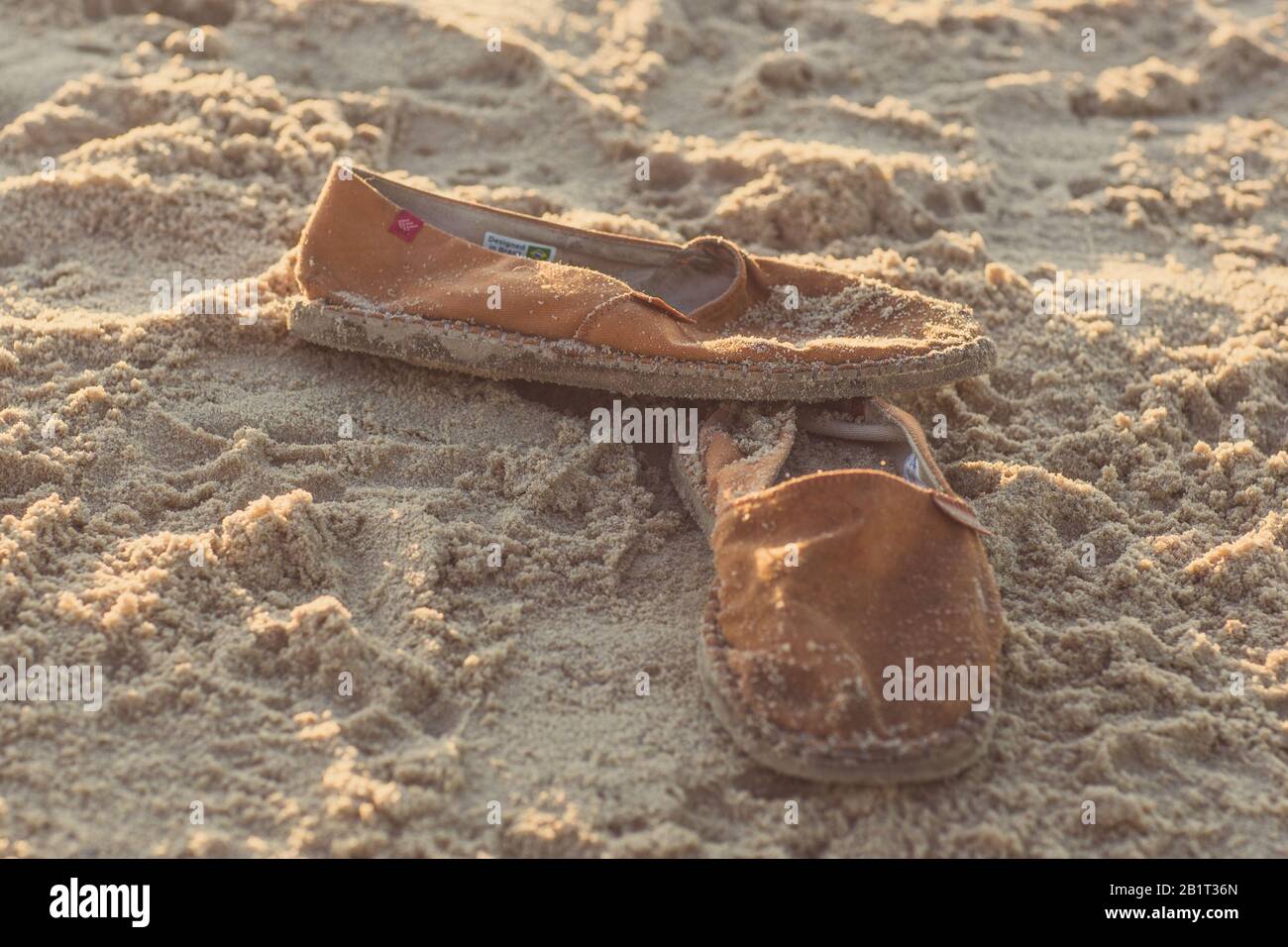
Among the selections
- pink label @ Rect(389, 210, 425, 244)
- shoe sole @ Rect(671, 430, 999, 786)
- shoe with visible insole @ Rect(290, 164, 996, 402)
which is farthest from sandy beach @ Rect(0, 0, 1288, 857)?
pink label @ Rect(389, 210, 425, 244)

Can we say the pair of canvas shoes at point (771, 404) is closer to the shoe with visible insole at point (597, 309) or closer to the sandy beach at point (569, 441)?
the shoe with visible insole at point (597, 309)

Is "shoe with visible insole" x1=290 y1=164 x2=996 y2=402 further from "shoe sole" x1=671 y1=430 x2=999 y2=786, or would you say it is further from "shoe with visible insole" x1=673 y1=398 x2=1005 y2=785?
"shoe sole" x1=671 y1=430 x2=999 y2=786

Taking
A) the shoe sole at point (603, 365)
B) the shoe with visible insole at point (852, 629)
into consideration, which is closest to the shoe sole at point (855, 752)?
the shoe with visible insole at point (852, 629)

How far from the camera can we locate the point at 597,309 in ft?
8.71

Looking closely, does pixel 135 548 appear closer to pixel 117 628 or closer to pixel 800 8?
pixel 117 628

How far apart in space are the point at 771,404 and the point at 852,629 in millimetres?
747

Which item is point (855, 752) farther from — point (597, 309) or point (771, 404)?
point (597, 309)

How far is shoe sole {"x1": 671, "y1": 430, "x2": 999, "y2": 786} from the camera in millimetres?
1944

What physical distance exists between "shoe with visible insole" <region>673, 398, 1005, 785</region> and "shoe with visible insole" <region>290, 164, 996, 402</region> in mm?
391

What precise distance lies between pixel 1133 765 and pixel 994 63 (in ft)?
10.5

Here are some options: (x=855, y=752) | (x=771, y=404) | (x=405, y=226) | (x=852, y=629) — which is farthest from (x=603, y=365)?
(x=855, y=752)

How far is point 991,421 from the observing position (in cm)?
289

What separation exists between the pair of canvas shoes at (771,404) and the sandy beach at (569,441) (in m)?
0.11

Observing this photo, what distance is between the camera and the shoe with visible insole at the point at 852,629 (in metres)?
1.97
